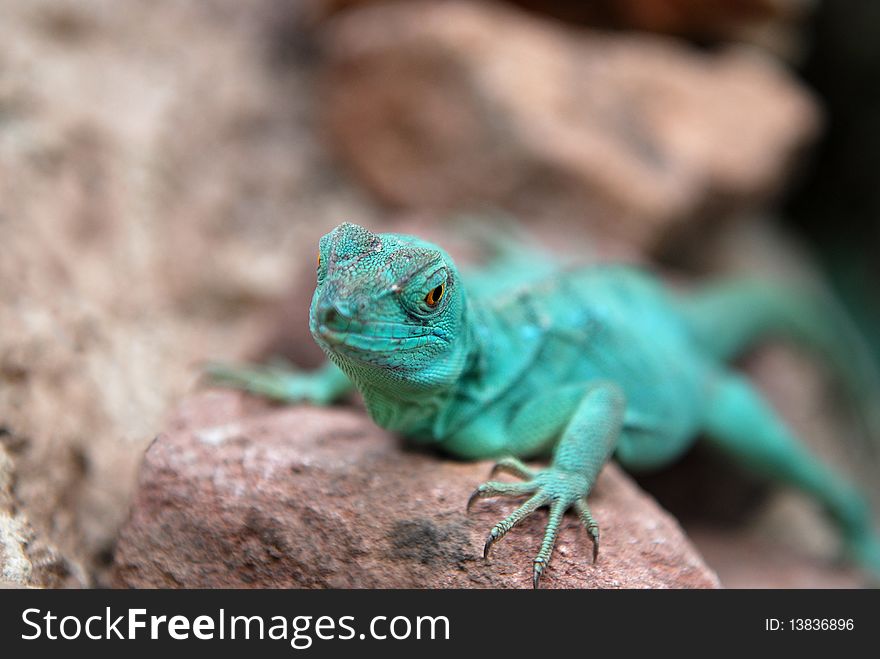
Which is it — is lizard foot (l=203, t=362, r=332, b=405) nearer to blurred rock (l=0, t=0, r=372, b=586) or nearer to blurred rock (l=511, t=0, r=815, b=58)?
blurred rock (l=0, t=0, r=372, b=586)

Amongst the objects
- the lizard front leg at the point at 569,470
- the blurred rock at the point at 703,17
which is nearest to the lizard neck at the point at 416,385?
the lizard front leg at the point at 569,470

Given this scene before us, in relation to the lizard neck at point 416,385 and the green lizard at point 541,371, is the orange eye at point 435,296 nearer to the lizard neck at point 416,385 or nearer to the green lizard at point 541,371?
the green lizard at point 541,371

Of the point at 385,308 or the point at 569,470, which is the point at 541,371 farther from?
the point at 385,308

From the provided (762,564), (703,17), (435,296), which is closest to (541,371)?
(435,296)

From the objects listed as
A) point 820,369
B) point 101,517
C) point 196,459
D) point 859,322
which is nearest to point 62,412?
point 101,517

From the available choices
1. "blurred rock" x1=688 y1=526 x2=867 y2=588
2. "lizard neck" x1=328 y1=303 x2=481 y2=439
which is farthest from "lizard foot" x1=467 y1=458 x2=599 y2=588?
"blurred rock" x1=688 y1=526 x2=867 y2=588
